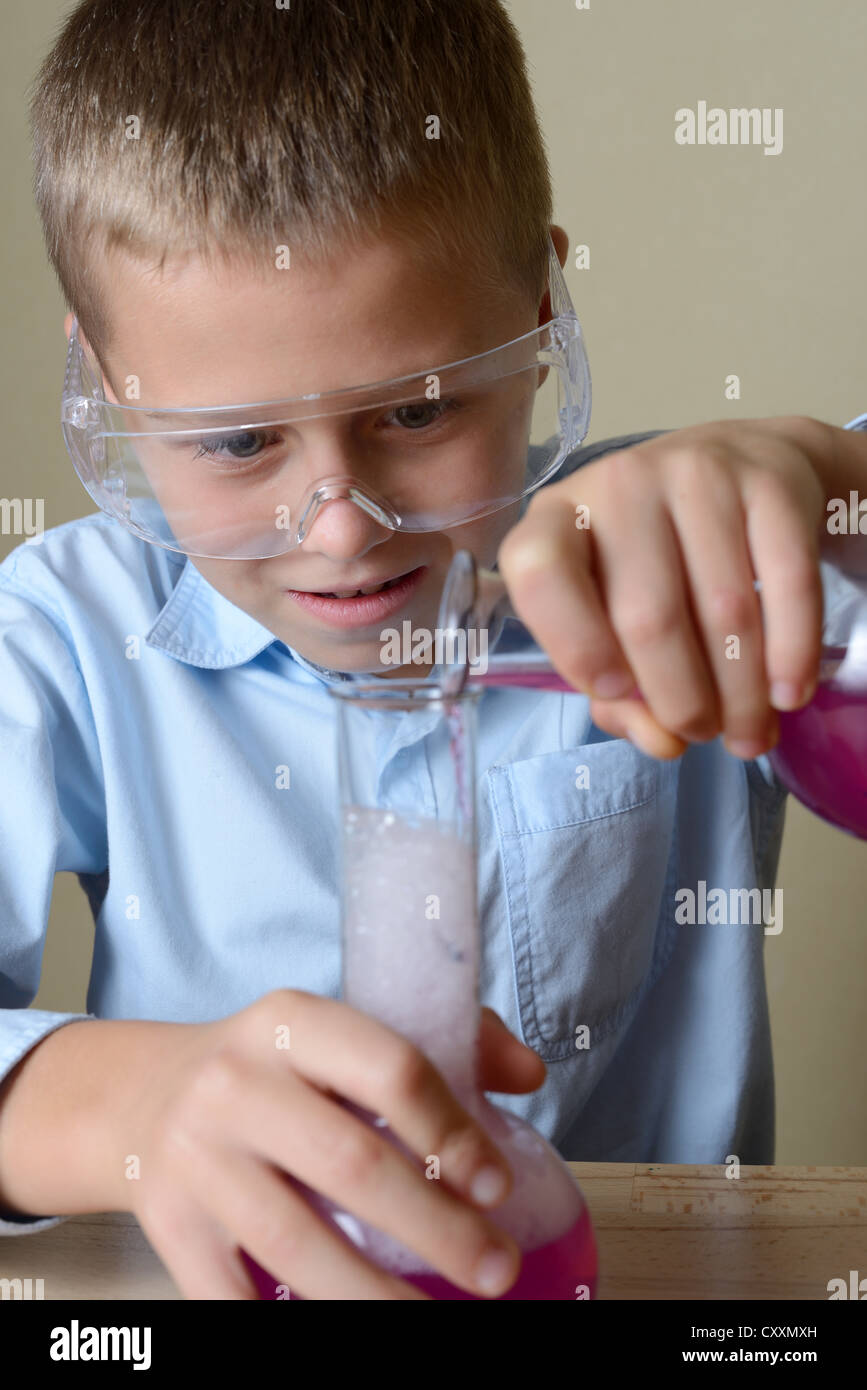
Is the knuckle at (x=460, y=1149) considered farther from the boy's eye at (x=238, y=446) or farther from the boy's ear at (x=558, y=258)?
the boy's ear at (x=558, y=258)

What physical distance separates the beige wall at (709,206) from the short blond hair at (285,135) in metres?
0.86

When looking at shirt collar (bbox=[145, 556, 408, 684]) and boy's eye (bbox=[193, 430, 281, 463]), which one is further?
shirt collar (bbox=[145, 556, 408, 684])

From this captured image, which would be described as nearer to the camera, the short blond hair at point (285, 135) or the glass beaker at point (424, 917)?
the glass beaker at point (424, 917)

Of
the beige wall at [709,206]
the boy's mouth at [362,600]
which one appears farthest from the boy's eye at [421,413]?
the beige wall at [709,206]

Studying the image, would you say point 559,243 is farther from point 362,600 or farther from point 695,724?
point 695,724

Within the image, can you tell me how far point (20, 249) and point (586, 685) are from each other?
173 cm

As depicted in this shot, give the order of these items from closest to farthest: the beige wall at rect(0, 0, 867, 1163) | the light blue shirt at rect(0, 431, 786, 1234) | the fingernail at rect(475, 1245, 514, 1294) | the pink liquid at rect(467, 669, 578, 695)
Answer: the fingernail at rect(475, 1245, 514, 1294)
the pink liquid at rect(467, 669, 578, 695)
the light blue shirt at rect(0, 431, 786, 1234)
the beige wall at rect(0, 0, 867, 1163)

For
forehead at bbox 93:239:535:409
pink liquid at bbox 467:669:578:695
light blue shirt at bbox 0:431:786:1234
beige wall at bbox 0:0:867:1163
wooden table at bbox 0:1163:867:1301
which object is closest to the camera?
pink liquid at bbox 467:669:578:695

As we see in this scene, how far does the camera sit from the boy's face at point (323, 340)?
0.84 metres

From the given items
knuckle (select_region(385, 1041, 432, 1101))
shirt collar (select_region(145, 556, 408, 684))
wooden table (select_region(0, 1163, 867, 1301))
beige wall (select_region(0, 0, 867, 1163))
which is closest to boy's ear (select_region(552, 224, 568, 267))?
shirt collar (select_region(145, 556, 408, 684))

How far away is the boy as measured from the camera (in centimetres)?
51

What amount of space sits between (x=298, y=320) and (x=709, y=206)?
44.3 inches

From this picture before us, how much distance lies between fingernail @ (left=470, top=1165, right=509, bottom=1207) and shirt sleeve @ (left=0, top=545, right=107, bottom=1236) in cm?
66

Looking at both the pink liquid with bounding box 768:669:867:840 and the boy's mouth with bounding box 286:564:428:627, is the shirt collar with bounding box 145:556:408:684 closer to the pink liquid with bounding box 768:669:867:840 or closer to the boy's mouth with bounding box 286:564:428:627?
the boy's mouth with bounding box 286:564:428:627
